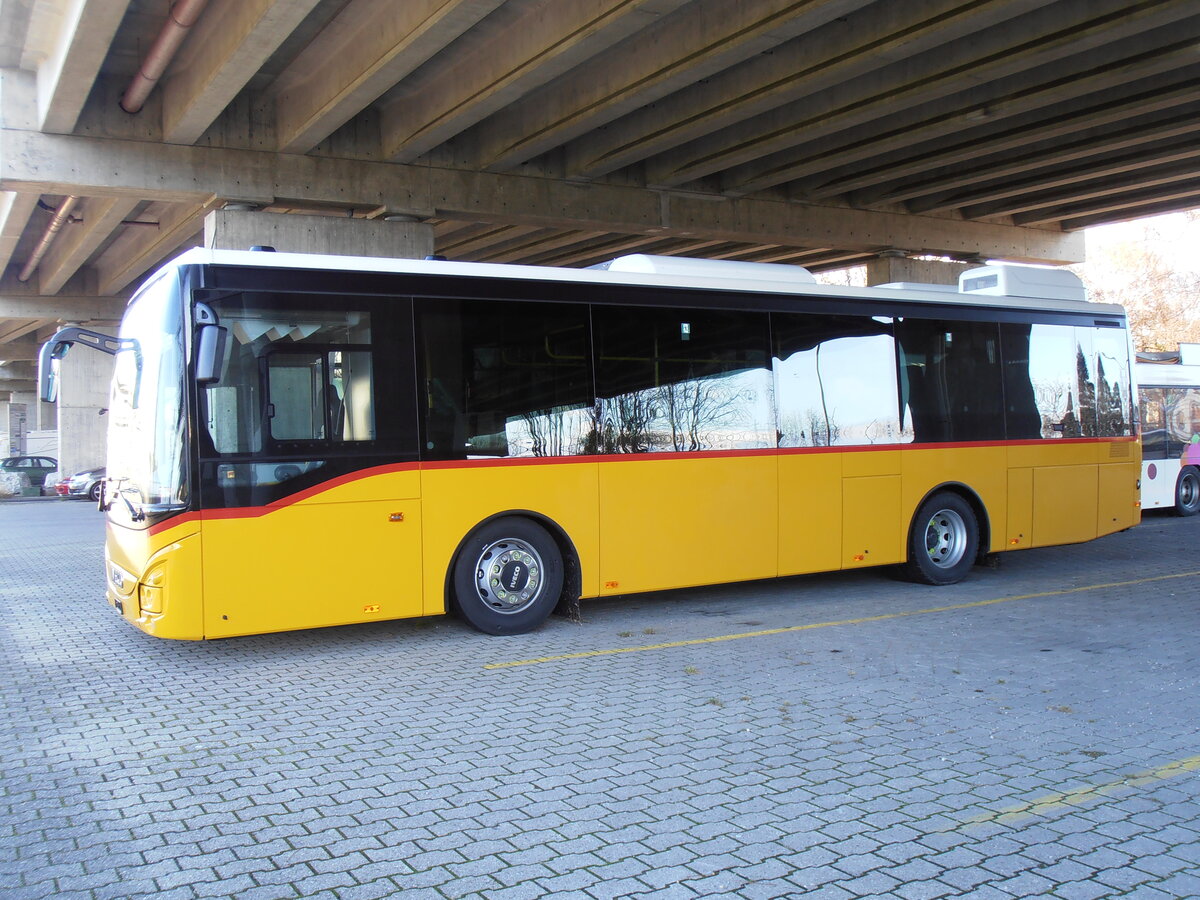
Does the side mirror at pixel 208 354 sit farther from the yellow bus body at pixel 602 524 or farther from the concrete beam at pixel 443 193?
the concrete beam at pixel 443 193

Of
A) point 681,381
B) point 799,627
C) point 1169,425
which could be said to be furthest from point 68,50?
point 1169,425

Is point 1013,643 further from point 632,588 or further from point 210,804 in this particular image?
point 210,804

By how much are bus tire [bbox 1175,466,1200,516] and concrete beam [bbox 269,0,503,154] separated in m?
16.4

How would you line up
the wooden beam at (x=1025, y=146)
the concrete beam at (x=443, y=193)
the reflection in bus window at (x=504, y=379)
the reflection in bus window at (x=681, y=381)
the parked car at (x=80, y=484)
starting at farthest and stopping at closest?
the parked car at (x=80, y=484)
the wooden beam at (x=1025, y=146)
the concrete beam at (x=443, y=193)
the reflection in bus window at (x=681, y=381)
the reflection in bus window at (x=504, y=379)

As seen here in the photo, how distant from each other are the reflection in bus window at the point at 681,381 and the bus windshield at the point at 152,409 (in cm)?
346

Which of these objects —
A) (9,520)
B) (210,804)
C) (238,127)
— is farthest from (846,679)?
(9,520)

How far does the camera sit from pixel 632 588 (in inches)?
352

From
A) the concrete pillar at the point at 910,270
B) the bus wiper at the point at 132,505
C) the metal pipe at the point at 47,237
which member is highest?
the metal pipe at the point at 47,237

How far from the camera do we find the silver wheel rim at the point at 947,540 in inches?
436

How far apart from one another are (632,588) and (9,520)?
69.4 ft

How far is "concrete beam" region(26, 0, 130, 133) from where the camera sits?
1093 centimetres

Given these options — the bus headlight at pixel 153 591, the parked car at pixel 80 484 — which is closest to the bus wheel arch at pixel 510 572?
the bus headlight at pixel 153 591

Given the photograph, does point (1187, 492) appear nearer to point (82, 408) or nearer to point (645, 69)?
point (645, 69)

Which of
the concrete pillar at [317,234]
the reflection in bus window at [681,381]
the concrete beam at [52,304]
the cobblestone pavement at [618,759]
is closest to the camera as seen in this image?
the cobblestone pavement at [618,759]
